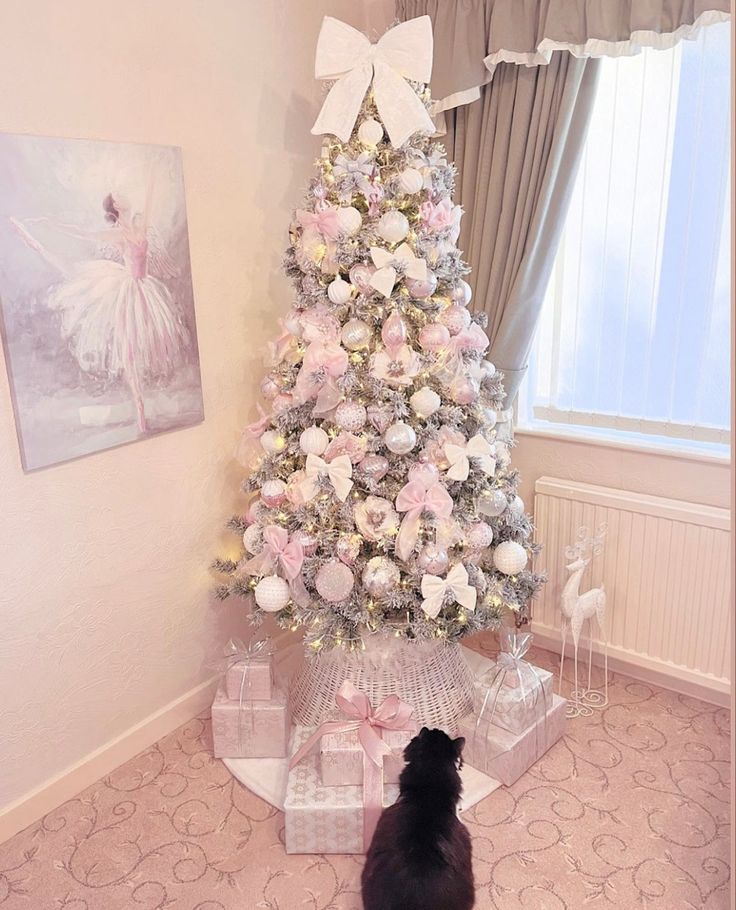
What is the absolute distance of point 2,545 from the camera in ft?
6.77

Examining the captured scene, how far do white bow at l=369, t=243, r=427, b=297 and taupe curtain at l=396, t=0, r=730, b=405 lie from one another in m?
0.62

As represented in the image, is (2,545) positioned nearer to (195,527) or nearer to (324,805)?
(195,527)

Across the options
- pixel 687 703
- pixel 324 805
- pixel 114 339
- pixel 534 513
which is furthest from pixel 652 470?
pixel 114 339

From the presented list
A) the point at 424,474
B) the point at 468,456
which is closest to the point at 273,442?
the point at 424,474

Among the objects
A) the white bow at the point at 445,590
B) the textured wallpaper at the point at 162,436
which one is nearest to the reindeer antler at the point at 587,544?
the white bow at the point at 445,590

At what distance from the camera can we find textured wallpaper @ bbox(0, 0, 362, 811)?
2.07 meters

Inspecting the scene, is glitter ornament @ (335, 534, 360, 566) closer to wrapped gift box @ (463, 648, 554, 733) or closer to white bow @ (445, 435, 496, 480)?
white bow @ (445, 435, 496, 480)

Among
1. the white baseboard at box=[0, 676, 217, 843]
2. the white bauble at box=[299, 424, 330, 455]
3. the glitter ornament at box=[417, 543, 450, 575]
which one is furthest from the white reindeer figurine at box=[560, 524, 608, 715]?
the white baseboard at box=[0, 676, 217, 843]

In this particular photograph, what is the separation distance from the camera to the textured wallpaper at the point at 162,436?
2.07 metres

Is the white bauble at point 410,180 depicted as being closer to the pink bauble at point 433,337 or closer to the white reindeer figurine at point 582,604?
the pink bauble at point 433,337

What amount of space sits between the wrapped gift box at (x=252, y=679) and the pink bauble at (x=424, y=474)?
28.4 inches

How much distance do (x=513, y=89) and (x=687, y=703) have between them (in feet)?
6.95

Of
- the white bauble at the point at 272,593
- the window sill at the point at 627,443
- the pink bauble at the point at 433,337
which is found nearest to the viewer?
the pink bauble at the point at 433,337

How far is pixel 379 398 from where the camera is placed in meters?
2.16
